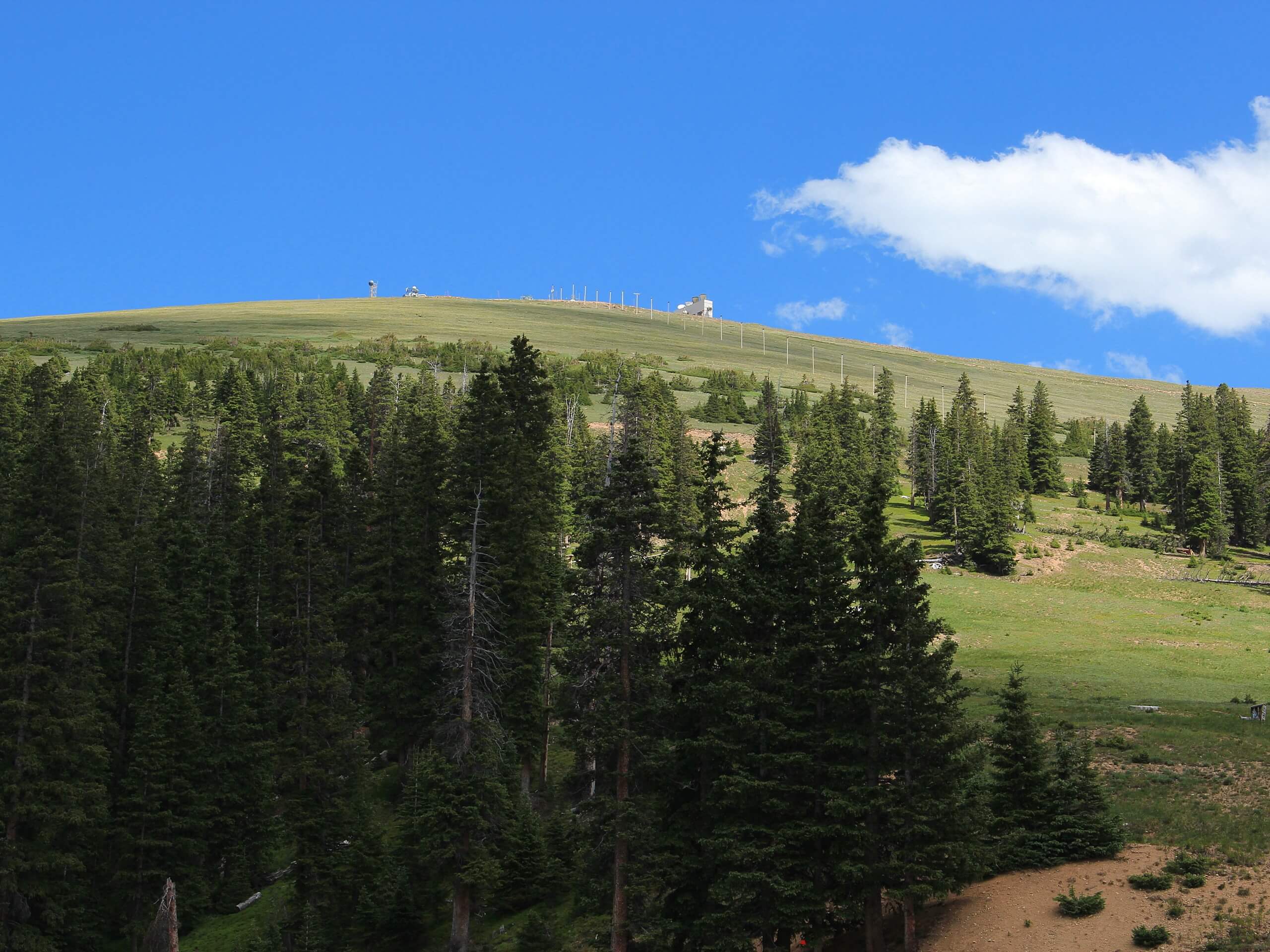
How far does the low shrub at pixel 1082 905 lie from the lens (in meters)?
32.4

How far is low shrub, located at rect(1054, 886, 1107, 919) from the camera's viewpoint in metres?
32.4

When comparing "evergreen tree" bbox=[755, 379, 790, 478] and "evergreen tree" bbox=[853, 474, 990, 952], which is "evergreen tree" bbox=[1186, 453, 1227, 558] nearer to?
"evergreen tree" bbox=[755, 379, 790, 478]

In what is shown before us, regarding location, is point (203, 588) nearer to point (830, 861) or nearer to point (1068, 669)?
point (830, 861)

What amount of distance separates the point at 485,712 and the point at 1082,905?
19.9 meters

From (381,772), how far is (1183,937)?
36864 millimetres

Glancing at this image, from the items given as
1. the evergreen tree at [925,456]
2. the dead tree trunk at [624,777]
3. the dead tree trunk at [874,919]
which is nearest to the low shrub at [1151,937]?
the dead tree trunk at [874,919]

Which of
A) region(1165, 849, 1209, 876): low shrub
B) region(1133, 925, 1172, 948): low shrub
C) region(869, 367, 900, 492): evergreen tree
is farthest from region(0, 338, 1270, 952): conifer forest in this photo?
region(869, 367, 900, 492): evergreen tree

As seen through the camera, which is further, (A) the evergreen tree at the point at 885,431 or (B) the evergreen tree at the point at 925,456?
(B) the evergreen tree at the point at 925,456

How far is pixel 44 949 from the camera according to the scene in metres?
41.4

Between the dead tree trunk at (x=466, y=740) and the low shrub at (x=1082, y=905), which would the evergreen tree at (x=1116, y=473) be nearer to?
the low shrub at (x=1082, y=905)

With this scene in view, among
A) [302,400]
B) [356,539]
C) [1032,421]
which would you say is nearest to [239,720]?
[356,539]

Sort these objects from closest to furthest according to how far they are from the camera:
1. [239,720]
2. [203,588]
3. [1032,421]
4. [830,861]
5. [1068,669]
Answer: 1. [830,861]
2. [239,720]
3. [203,588]
4. [1068,669]
5. [1032,421]

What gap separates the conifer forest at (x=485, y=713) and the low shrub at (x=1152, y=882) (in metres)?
1.91

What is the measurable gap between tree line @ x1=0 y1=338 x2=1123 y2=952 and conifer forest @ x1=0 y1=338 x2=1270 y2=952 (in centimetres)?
15
